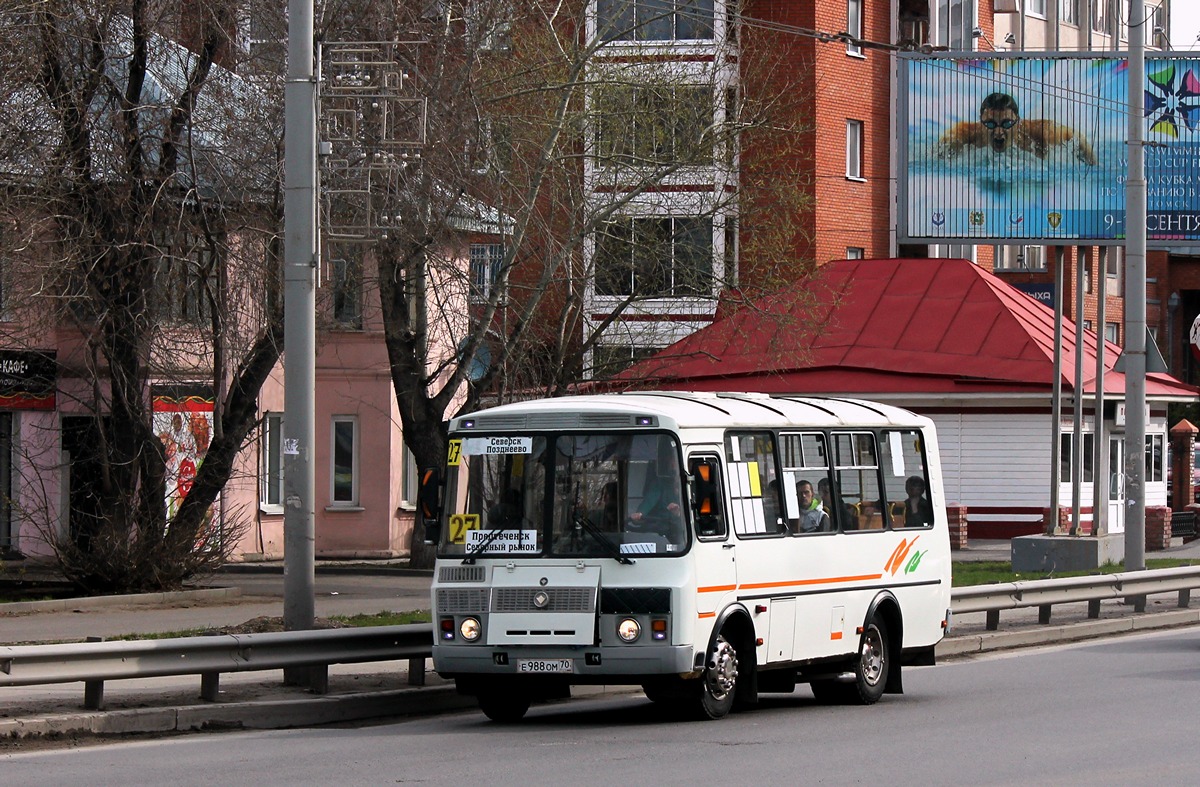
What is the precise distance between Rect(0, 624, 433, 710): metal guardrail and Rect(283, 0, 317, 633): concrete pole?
0.66m

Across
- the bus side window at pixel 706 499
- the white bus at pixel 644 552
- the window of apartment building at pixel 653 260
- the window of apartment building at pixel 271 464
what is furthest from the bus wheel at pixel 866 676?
the window of apartment building at pixel 271 464

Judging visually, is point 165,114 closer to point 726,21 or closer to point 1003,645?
point 726,21

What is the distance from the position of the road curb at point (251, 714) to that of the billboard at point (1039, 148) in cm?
2448

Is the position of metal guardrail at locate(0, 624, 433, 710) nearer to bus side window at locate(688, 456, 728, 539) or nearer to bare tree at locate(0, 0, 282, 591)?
bus side window at locate(688, 456, 728, 539)

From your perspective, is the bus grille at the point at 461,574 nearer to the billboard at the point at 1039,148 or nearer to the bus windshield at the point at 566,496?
the bus windshield at the point at 566,496

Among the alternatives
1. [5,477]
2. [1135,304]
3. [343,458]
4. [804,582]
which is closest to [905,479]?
[804,582]

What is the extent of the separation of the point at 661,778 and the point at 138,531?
46.1 ft

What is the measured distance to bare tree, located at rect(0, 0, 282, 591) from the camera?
2156cm

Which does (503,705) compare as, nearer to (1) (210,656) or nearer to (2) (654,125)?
(1) (210,656)

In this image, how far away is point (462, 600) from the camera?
1330 centimetres

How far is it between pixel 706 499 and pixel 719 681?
54.7 inches

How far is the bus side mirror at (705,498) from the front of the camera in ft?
43.1

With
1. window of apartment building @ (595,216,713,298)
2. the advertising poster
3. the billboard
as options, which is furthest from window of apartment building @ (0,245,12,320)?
the billboard

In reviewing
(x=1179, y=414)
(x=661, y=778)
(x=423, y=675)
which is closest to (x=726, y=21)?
(x=423, y=675)
